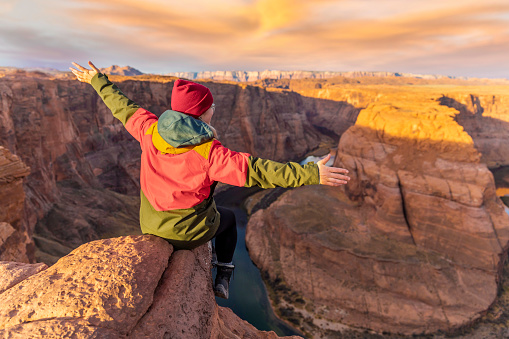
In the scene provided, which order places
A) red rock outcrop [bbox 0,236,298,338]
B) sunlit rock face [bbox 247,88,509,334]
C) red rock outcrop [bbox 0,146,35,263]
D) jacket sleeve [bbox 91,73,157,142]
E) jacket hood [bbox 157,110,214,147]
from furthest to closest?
1. sunlit rock face [bbox 247,88,509,334]
2. red rock outcrop [bbox 0,146,35,263]
3. jacket sleeve [bbox 91,73,157,142]
4. jacket hood [bbox 157,110,214,147]
5. red rock outcrop [bbox 0,236,298,338]

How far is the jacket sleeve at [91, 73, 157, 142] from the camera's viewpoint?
12.8ft

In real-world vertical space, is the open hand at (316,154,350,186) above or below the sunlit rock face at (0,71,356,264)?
above

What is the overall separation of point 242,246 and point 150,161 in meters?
29.2

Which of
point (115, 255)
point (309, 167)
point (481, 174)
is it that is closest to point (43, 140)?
point (115, 255)

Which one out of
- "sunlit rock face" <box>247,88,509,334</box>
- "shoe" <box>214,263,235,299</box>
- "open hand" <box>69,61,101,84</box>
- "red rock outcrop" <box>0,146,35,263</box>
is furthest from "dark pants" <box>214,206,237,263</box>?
"sunlit rock face" <box>247,88,509,334</box>

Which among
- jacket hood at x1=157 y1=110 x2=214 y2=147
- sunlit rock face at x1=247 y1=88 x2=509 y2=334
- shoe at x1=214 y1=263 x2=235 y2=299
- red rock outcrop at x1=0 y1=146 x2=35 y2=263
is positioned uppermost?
jacket hood at x1=157 y1=110 x2=214 y2=147

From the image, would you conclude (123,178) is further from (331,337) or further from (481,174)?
(481,174)

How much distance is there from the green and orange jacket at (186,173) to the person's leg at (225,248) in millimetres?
701

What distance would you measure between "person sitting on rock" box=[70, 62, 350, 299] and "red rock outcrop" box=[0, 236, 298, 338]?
17.5 inches

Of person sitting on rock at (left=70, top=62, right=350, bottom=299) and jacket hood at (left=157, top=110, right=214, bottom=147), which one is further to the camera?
jacket hood at (left=157, top=110, right=214, bottom=147)

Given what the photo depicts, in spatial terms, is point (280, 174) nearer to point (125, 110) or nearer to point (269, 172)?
point (269, 172)

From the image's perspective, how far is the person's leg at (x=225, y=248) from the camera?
4.67 meters

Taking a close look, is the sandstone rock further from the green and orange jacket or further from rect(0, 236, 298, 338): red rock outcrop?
the green and orange jacket

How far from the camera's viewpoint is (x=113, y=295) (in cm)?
288
